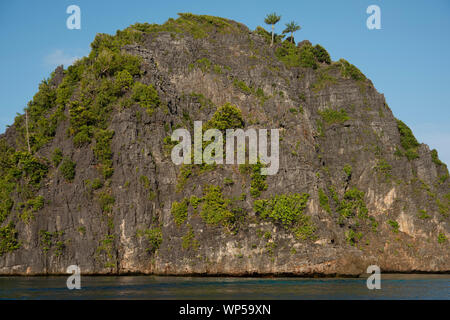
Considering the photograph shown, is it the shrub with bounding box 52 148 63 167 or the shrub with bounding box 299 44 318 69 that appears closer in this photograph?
the shrub with bounding box 52 148 63 167

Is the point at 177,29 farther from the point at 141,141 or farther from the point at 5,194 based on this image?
the point at 5,194

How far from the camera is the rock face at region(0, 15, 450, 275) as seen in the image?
224 ft

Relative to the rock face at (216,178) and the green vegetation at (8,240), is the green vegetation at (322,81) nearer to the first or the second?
the rock face at (216,178)

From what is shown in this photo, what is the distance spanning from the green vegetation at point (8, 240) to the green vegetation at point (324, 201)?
133 ft

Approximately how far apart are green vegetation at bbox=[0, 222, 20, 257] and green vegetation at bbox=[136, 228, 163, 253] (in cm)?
1610

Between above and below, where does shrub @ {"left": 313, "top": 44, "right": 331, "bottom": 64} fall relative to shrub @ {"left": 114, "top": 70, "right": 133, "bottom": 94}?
above

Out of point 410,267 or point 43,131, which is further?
point 43,131

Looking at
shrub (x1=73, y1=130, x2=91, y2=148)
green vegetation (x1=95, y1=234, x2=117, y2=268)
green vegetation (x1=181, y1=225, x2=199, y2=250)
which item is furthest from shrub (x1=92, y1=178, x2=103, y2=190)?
green vegetation (x1=181, y1=225, x2=199, y2=250)

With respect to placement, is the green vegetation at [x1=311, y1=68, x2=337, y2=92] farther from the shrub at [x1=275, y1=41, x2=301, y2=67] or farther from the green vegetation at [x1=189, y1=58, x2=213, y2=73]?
the green vegetation at [x1=189, y1=58, x2=213, y2=73]

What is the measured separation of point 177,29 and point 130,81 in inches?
717

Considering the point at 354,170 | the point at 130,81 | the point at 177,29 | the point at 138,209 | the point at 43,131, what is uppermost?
the point at 177,29

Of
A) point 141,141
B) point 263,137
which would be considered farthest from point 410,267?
point 141,141
